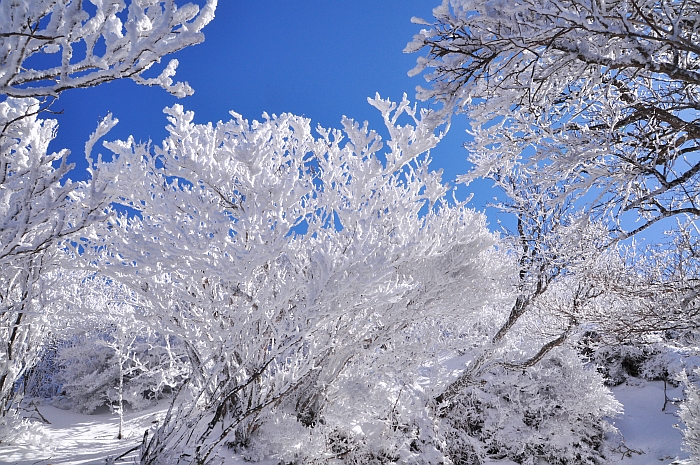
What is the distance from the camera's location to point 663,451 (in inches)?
377

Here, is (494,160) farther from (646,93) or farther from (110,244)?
(110,244)

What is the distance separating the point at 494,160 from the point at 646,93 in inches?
71.3

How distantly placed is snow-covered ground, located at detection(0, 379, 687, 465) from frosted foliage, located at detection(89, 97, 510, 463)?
148 cm

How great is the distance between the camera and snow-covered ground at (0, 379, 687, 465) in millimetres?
4746

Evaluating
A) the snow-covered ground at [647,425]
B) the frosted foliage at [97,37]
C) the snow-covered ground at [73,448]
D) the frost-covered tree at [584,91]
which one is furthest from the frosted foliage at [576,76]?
the snow-covered ground at [647,425]

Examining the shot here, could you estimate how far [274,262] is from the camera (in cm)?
591

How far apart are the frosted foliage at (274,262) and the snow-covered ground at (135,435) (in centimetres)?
148

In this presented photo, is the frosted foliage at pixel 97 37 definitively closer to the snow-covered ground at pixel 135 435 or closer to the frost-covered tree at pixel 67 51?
the frost-covered tree at pixel 67 51

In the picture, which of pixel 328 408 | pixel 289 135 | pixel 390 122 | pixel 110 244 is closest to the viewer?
pixel 110 244

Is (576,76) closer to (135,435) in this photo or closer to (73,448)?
(73,448)

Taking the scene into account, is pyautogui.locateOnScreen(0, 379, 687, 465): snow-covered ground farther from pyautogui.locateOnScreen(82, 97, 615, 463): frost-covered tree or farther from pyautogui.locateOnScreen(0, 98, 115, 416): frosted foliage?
pyautogui.locateOnScreen(0, 98, 115, 416): frosted foliage

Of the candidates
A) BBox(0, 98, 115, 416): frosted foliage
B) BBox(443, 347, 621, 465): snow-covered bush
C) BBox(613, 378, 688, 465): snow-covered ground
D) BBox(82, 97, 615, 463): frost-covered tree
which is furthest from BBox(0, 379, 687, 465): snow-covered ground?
BBox(0, 98, 115, 416): frosted foliage

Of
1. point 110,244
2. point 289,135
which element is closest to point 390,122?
point 289,135

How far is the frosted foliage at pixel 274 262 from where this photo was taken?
4234 millimetres
